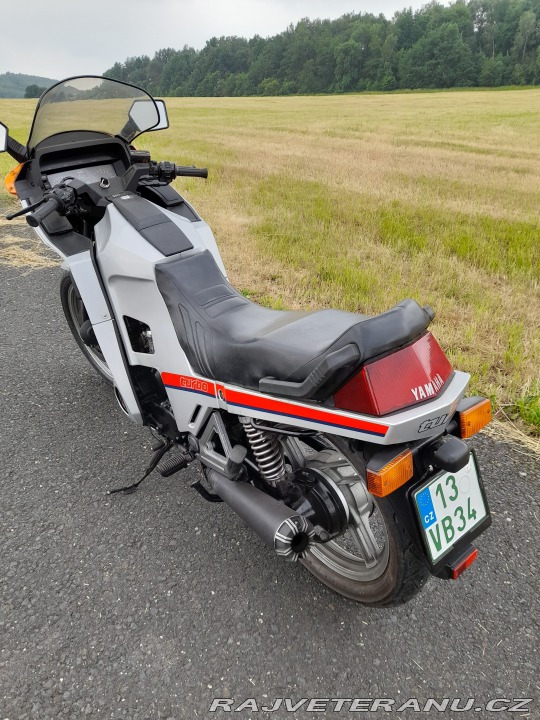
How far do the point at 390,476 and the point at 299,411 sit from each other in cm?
34

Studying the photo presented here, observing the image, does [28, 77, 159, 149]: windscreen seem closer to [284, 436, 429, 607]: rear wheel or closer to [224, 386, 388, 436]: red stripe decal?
[224, 386, 388, 436]: red stripe decal

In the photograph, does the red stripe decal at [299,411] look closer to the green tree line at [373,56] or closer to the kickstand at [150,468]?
the kickstand at [150,468]

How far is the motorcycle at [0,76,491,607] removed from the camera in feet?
5.56

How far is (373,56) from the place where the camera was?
246 feet

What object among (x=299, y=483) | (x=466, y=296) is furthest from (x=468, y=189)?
(x=299, y=483)

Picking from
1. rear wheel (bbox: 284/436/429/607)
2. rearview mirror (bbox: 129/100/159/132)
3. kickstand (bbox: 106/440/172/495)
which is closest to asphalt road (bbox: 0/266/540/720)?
kickstand (bbox: 106/440/172/495)

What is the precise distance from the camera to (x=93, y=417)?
3.46 metres

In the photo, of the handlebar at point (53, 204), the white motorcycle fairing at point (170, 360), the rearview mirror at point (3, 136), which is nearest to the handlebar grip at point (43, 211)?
the handlebar at point (53, 204)

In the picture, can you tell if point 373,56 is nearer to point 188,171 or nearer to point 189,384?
point 188,171

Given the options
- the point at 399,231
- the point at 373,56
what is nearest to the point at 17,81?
the point at 373,56

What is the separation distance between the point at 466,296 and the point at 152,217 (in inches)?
138

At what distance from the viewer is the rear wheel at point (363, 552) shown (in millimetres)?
1793

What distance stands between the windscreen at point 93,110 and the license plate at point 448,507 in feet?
8.24

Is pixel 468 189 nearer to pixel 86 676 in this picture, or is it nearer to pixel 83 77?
pixel 83 77
